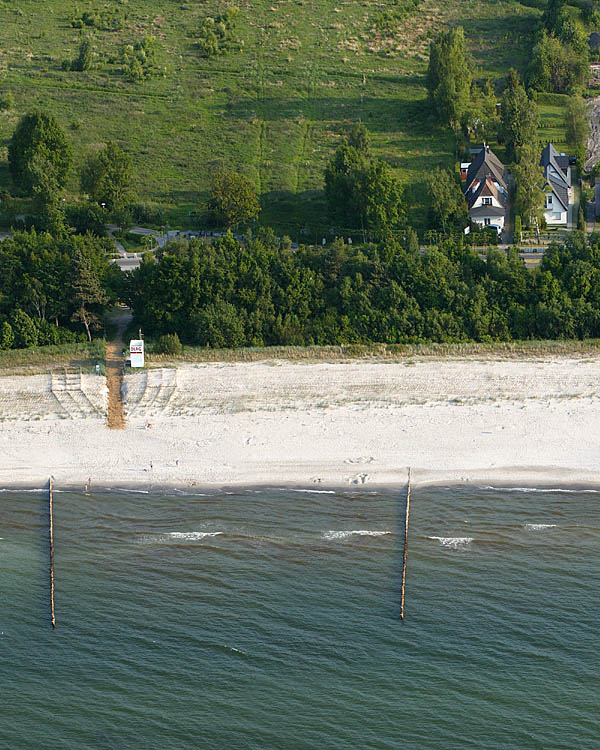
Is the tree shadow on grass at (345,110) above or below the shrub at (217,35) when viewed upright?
below

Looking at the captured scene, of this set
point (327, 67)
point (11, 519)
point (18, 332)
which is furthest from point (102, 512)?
point (327, 67)

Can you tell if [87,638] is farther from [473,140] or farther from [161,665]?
[473,140]

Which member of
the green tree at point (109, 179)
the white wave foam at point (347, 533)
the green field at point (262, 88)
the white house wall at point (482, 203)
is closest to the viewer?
the white wave foam at point (347, 533)

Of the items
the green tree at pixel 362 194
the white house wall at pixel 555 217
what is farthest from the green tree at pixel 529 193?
the green tree at pixel 362 194

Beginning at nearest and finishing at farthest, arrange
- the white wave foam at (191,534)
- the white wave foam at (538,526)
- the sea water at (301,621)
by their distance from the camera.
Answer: the sea water at (301,621) → the white wave foam at (191,534) → the white wave foam at (538,526)

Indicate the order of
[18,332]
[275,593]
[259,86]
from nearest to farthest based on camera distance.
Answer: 1. [275,593]
2. [18,332]
3. [259,86]

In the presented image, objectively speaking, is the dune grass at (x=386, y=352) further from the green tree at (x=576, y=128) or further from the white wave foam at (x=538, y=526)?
the green tree at (x=576, y=128)
